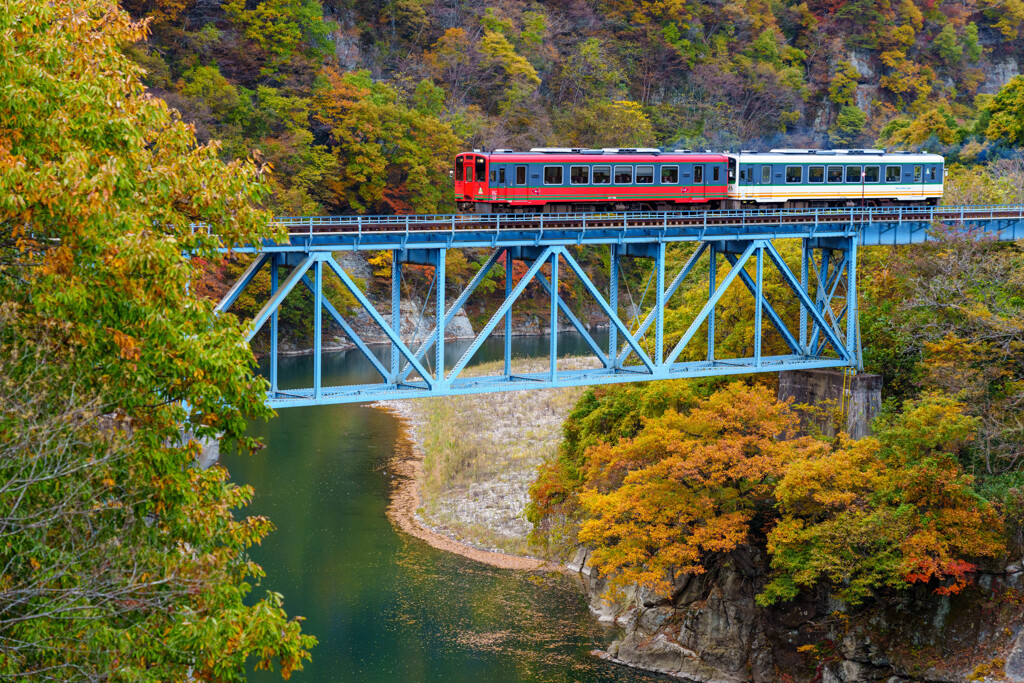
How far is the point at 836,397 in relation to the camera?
33.0 m

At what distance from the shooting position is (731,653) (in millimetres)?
27422

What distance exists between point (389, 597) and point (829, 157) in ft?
63.9

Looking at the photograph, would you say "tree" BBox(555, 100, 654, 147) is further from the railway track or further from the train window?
the train window

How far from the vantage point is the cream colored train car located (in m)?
36.0

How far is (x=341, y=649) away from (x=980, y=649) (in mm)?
14142

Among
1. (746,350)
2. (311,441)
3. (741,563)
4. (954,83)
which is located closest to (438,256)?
(741,563)

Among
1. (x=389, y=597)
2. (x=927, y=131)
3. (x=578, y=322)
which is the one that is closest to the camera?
(x=578, y=322)

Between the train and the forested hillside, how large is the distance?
14.7 metres

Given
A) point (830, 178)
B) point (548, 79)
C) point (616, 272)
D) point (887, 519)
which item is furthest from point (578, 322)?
point (548, 79)

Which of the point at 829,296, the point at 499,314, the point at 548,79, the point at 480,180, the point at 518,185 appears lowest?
the point at 499,314

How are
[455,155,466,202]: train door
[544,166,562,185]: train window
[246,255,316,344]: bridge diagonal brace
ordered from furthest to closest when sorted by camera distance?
[455,155,466,202]: train door
[544,166,562,185]: train window
[246,255,316,344]: bridge diagonal brace

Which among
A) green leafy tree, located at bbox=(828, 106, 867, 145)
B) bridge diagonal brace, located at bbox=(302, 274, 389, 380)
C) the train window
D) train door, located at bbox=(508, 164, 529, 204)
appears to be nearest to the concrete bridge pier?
the train window

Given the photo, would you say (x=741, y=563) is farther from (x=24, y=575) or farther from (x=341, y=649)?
(x=24, y=575)

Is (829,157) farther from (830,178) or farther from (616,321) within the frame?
(616,321)
